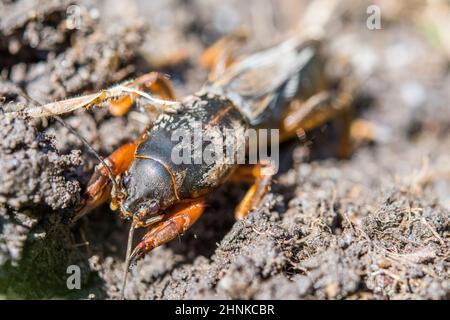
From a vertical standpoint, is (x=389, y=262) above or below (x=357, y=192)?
below

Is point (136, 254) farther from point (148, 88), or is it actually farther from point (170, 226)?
point (148, 88)

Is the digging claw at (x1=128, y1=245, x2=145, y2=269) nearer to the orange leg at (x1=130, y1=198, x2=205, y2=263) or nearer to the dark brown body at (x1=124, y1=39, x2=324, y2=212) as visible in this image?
the orange leg at (x1=130, y1=198, x2=205, y2=263)

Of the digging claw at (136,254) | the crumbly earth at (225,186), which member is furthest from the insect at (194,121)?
the crumbly earth at (225,186)

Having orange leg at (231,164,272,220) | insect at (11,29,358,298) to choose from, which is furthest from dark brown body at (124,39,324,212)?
orange leg at (231,164,272,220)

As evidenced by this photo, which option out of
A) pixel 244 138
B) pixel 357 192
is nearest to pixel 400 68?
pixel 357 192

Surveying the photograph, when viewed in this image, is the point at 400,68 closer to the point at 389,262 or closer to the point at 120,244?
the point at 389,262

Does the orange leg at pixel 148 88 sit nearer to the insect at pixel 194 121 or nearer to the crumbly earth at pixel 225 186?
the insect at pixel 194 121
